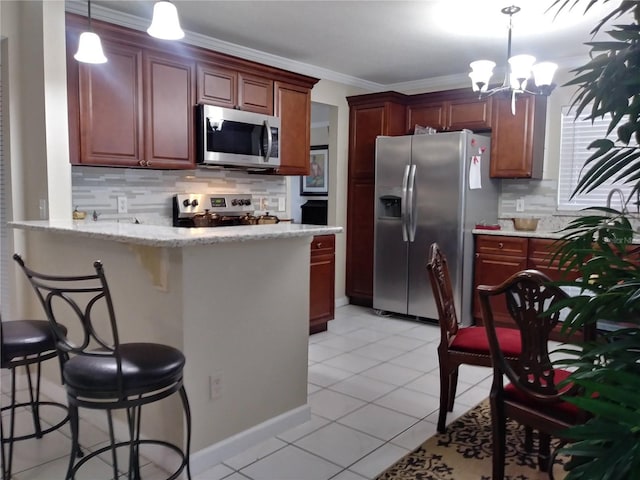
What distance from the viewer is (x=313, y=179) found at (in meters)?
7.85

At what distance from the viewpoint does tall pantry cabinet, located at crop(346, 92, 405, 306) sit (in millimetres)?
5141

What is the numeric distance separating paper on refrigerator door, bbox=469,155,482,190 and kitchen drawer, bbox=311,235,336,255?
1.33m

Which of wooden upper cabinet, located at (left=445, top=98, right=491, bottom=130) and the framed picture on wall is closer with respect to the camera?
wooden upper cabinet, located at (left=445, top=98, right=491, bottom=130)

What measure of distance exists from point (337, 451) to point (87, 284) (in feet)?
4.84

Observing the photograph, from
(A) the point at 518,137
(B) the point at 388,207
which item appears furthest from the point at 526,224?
(B) the point at 388,207

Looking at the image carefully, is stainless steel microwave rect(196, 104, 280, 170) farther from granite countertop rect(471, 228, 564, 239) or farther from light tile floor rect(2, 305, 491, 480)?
granite countertop rect(471, 228, 564, 239)

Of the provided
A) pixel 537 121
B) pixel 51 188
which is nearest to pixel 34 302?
pixel 51 188

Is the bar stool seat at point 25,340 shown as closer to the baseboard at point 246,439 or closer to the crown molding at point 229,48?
the baseboard at point 246,439

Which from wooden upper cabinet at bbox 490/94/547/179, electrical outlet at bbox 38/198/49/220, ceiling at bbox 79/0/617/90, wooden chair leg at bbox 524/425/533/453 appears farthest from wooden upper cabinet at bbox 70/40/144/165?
wooden upper cabinet at bbox 490/94/547/179

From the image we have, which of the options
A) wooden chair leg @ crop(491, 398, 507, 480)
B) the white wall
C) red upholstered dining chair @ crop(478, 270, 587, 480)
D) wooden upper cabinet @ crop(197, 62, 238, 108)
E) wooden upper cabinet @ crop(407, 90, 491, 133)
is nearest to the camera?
red upholstered dining chair @ crop(478, 270, 587, 480)

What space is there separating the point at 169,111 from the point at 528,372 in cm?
285

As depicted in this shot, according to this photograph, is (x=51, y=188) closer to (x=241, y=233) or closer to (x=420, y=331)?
(x=241, y=233)

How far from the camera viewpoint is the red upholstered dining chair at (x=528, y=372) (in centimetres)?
180

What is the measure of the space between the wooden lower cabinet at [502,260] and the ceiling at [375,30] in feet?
5.25
